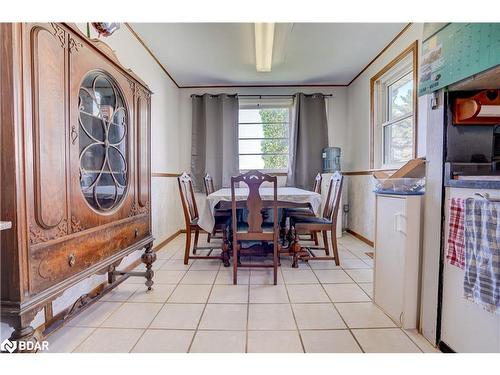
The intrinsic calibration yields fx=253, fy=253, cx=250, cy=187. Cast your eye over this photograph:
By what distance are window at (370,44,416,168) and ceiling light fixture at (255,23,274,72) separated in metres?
1.45

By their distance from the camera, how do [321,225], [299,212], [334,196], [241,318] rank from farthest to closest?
[299,212] → [334,196] → [321,225] → [241,318]

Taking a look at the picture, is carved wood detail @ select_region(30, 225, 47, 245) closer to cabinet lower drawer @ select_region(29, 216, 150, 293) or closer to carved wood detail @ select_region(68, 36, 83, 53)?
cabinet lower drawer @ select_region(29, 216, 150, 293)

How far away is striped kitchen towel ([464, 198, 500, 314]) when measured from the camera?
1.02m

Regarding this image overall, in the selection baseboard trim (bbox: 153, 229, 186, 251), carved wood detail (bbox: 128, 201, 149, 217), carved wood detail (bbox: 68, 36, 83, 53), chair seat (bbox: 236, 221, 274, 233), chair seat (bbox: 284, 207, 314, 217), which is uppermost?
carved wood detail (bbox: 68, 36, 83, 53)

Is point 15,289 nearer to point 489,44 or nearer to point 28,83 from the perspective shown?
point 28,83

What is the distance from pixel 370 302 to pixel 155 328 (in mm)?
1525

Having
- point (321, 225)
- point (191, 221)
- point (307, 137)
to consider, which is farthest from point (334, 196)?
point (307, 137)

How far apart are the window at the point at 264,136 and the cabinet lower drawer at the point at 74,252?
2.91 metres

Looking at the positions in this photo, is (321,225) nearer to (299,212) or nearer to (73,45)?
(299,212)

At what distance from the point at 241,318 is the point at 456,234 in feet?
4.32

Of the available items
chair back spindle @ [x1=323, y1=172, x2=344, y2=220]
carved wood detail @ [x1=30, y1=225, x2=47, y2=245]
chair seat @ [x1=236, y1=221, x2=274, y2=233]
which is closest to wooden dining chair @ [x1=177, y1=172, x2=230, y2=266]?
chair seat @ [x1=236, y1=221, x2=274, y2=233]

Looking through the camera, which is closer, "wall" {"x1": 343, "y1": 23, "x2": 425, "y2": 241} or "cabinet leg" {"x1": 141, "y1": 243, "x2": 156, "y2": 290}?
"cabinet leg" {"x1": 141, "y1": 243, "x2": 156, "y2": 290}

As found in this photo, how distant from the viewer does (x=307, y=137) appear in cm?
419

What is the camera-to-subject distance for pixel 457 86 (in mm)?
1286
